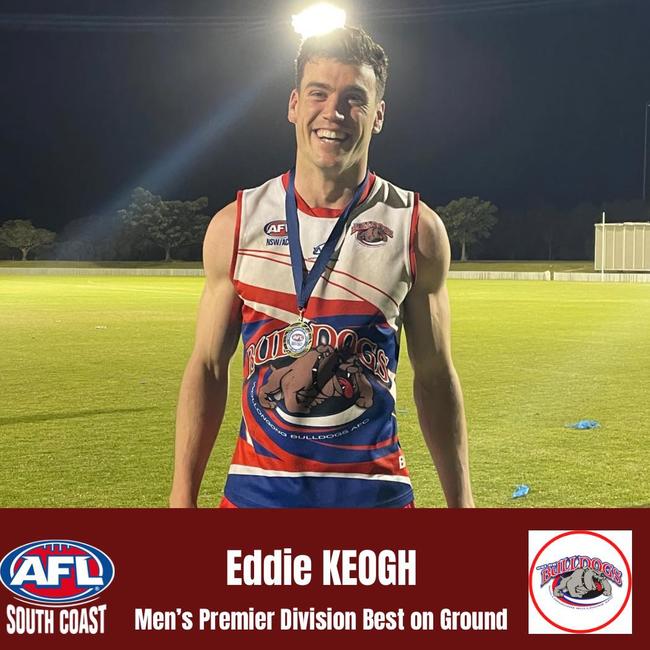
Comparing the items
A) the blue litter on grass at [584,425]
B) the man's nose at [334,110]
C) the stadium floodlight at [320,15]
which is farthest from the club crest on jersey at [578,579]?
the blue litter on grass at [584,425]

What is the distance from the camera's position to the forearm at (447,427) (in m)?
2.85

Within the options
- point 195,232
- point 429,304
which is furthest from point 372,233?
point 195,232

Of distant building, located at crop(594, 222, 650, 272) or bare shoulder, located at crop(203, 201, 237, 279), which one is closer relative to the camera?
bare shoulder, located at crop(203, 201, 237, 279)

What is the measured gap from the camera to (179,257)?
11488 centimetres

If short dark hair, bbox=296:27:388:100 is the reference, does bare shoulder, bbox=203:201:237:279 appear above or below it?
below

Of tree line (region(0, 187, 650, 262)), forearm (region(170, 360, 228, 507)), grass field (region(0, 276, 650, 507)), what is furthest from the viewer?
tree line (region(0, 187, 650, 262))

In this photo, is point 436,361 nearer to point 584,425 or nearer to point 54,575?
point 54,575

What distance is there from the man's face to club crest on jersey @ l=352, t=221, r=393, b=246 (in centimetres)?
18

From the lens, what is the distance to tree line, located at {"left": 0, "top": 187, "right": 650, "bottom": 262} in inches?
4350

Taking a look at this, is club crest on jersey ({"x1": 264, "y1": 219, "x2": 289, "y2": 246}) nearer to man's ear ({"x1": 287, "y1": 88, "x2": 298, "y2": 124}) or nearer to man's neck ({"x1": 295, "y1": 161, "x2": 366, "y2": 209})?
man's neck ({"x1": 295, "y1": 161, "x2": 366, "y2": 209})

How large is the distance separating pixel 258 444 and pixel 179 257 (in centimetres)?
11394

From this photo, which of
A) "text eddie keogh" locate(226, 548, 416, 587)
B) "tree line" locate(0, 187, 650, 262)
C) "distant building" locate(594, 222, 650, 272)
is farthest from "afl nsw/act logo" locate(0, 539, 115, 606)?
"tree line" locate(0, 187, 650, 262)

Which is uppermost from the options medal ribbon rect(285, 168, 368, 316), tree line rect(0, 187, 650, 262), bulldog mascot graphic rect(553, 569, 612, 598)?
tree line rect(0, 187, 650, 262)

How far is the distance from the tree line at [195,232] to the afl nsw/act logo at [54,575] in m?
107
